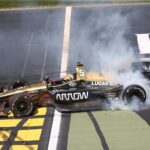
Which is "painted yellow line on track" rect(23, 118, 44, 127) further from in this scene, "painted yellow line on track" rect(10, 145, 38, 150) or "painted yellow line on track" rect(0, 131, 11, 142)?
"painted yellow line on track" rect(10, 145, 38, 150)

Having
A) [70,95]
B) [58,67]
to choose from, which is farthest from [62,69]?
[70,95]

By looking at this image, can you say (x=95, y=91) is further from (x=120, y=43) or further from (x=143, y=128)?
(x=120, y=43)

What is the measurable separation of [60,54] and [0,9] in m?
8.31

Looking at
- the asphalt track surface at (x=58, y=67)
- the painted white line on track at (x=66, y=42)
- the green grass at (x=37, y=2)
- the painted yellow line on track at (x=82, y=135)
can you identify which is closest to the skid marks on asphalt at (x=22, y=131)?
the asphalt track surface at (x=58, y=67)

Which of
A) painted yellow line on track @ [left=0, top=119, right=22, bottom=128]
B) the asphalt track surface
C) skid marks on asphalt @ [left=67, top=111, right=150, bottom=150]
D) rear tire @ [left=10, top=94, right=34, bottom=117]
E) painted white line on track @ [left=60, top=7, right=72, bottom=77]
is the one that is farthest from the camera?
painted white line on track @ [left=60, top=7, right=72, bottom=77]

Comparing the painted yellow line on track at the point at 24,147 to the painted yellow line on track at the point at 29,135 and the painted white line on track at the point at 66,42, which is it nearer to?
the painted yellow line on track at the point at 29,135

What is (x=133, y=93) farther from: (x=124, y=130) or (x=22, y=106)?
(x=22, y=106)

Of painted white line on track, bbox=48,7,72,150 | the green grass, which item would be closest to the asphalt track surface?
painted white line on track, bbox=48,7,72,150

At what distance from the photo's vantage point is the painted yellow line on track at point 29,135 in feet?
44.9

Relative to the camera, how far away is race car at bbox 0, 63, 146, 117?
16.0 m

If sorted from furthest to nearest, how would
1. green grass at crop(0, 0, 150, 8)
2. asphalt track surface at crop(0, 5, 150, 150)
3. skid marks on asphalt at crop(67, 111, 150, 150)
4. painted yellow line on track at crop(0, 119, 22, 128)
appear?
green grass at crop(0, 0, 150, 8), painted yellow line on track at crop(0, 119, 22, 128), asphalt track surface at crop(0, 5, 150, 150), skid marks on asphalt at crop(67, 111, 150, 150)

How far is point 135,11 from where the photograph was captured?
2769 centimetres

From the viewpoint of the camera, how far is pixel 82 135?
13.5 m

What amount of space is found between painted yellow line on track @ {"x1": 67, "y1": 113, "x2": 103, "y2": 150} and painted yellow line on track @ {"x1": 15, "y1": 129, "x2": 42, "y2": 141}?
3.11ft
